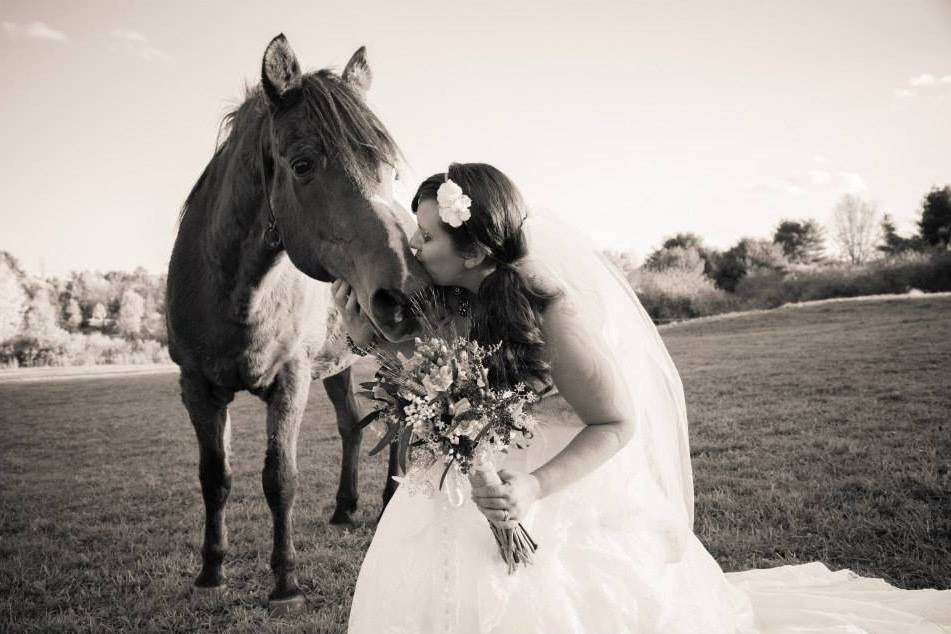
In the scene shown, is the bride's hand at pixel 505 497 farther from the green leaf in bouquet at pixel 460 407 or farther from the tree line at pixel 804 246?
the tree line at pixel 804 246

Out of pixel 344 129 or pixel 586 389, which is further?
pixel 344 129

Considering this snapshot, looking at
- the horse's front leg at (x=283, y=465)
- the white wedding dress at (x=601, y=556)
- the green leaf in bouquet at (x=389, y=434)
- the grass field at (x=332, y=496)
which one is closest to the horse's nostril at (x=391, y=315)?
the green leaf in bouquet at (x=389, y=434)

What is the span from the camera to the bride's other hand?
275cm

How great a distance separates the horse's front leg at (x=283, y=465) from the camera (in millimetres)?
3898

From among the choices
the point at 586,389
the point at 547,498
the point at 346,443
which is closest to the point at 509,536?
the point at 547,498

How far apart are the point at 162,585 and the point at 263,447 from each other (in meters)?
5.90

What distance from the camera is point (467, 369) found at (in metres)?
1.89

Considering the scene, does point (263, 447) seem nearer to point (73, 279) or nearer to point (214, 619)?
point (214, 619)

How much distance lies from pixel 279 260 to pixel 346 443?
2770 mm

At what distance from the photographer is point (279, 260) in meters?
3.78

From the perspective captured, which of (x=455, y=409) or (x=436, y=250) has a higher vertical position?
(x=436, y=250)

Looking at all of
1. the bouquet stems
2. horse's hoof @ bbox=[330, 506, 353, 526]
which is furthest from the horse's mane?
horse's hoof @ bbox=[330, 506, 353, 526]

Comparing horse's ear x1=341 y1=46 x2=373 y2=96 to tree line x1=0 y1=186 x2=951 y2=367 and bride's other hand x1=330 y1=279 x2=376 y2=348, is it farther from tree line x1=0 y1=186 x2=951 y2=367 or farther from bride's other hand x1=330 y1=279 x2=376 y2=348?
tree line x1=0 y1=186 x2=951 y2=367

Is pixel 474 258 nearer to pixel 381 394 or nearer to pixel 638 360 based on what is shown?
pixel 381 394
